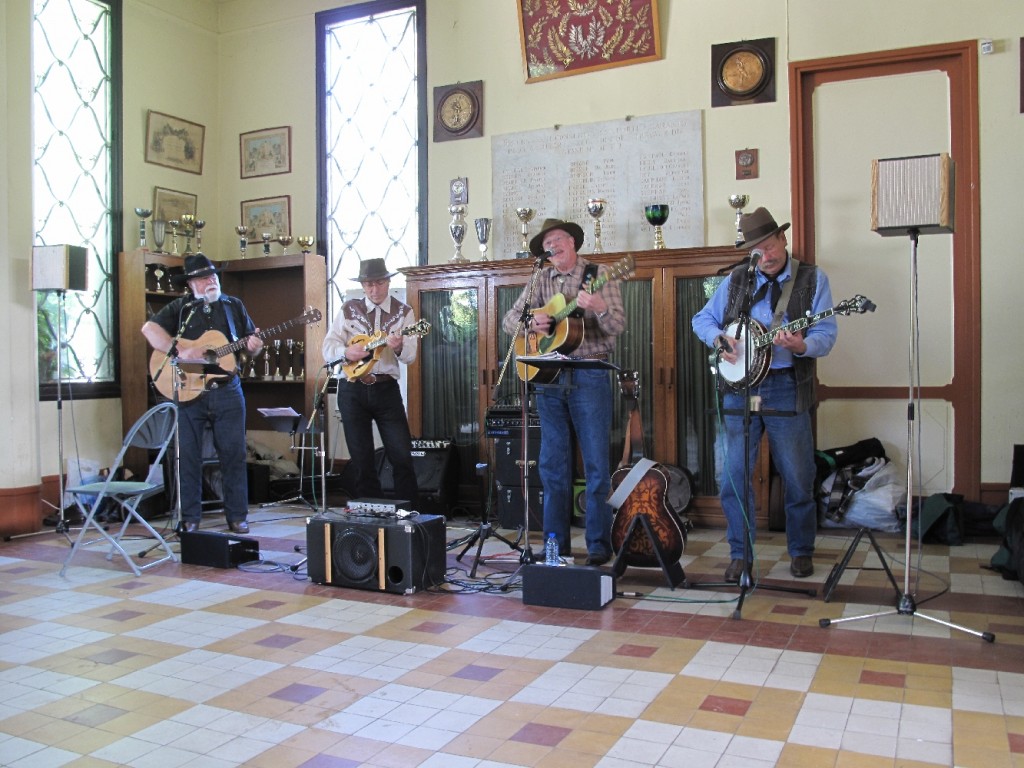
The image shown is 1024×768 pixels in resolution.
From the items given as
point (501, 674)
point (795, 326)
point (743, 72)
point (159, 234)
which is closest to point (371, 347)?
point (795, 326)

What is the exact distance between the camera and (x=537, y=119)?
274 inches

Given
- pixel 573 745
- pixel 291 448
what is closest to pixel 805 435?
pixel 573 745

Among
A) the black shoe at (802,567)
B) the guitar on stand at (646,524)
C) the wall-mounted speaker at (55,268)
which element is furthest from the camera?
the wall-mounted speaker at (55,268)

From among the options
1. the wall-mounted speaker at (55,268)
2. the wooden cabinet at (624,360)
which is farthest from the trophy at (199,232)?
the wooden cabinet at (624,360)

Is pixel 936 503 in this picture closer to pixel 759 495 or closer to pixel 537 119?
pixel 759 495

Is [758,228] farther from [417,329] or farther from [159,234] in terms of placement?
[159,234]

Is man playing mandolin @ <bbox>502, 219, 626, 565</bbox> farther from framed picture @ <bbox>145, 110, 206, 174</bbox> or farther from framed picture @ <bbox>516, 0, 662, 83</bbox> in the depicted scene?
framed picture @ <bbox>145, 110, 206, 174</bbox>

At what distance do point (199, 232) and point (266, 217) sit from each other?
58cm

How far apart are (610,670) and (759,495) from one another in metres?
3.04

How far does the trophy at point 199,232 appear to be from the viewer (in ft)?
25.1

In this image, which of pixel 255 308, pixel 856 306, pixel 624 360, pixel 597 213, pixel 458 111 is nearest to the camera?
pixel 856 306

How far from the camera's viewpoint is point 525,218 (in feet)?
22.4

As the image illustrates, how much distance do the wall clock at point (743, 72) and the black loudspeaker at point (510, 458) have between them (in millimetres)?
2641

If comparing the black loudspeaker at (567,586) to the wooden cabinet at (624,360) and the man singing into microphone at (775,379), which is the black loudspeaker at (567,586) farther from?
the wooden cabinet at (624,360)
